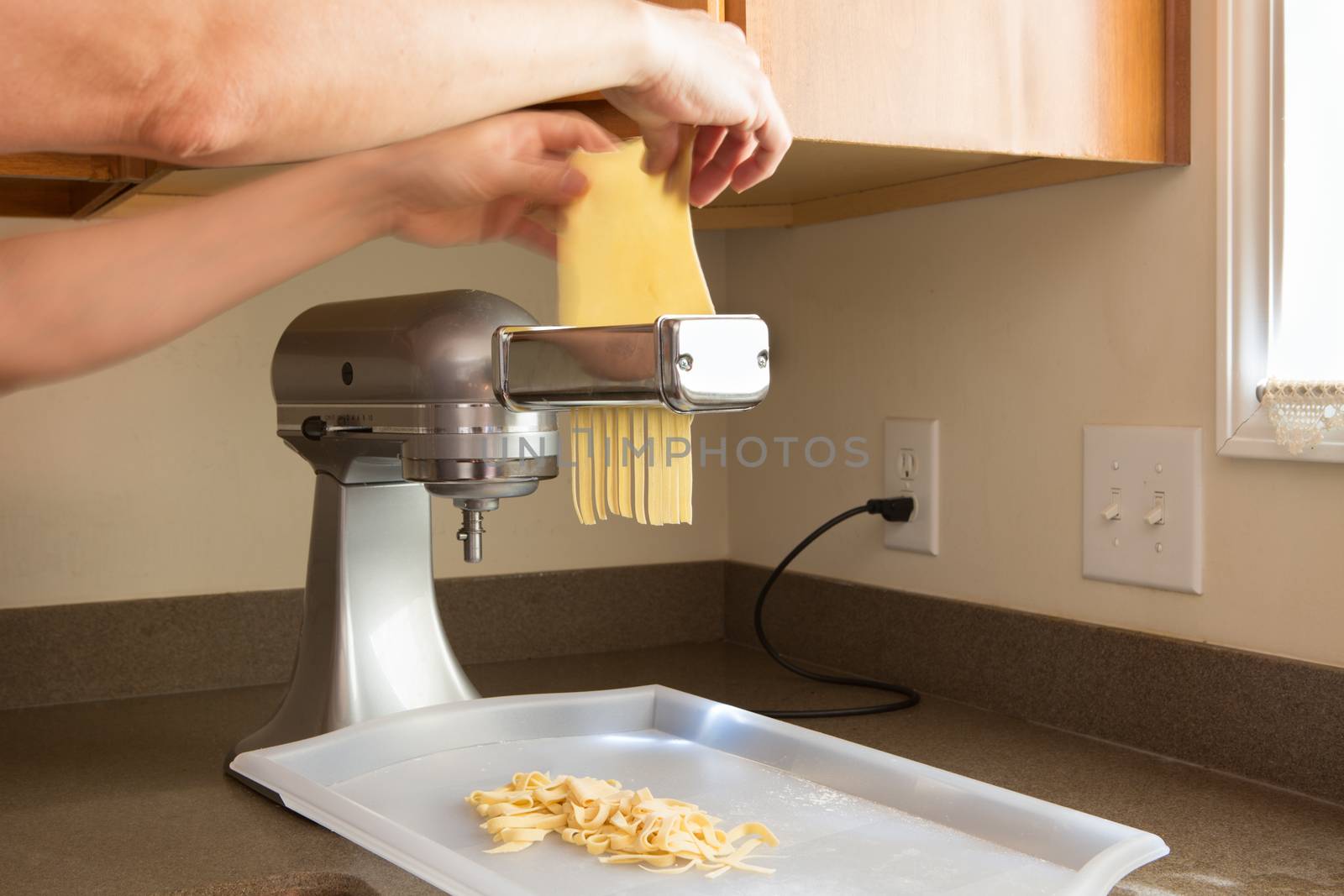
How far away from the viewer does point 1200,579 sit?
3.07 ft

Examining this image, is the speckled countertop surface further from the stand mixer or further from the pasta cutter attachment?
the pasta cutter attachment

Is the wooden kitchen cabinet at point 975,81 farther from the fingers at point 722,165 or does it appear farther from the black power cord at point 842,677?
the black power cord at point 842,677

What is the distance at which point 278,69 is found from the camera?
0.36 metres

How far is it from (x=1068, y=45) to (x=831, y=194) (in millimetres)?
426

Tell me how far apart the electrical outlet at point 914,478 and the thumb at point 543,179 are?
0.60 m

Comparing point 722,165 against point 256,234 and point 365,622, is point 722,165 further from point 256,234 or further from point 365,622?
point 365,622

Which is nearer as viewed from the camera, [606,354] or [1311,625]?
[606,354]

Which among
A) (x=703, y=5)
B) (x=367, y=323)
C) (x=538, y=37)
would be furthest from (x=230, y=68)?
(x=367, y=323)

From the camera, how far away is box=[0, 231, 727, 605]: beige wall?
116 centimetres

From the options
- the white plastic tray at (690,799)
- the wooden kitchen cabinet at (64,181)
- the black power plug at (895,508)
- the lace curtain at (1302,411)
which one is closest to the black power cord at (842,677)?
the black power plug at (895,508)

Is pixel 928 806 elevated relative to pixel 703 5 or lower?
lower

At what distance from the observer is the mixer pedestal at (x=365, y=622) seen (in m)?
0.93

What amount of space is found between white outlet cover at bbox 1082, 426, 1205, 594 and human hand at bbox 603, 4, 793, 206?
440 millimetres

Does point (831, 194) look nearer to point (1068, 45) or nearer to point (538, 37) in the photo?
point (1068, 45)
